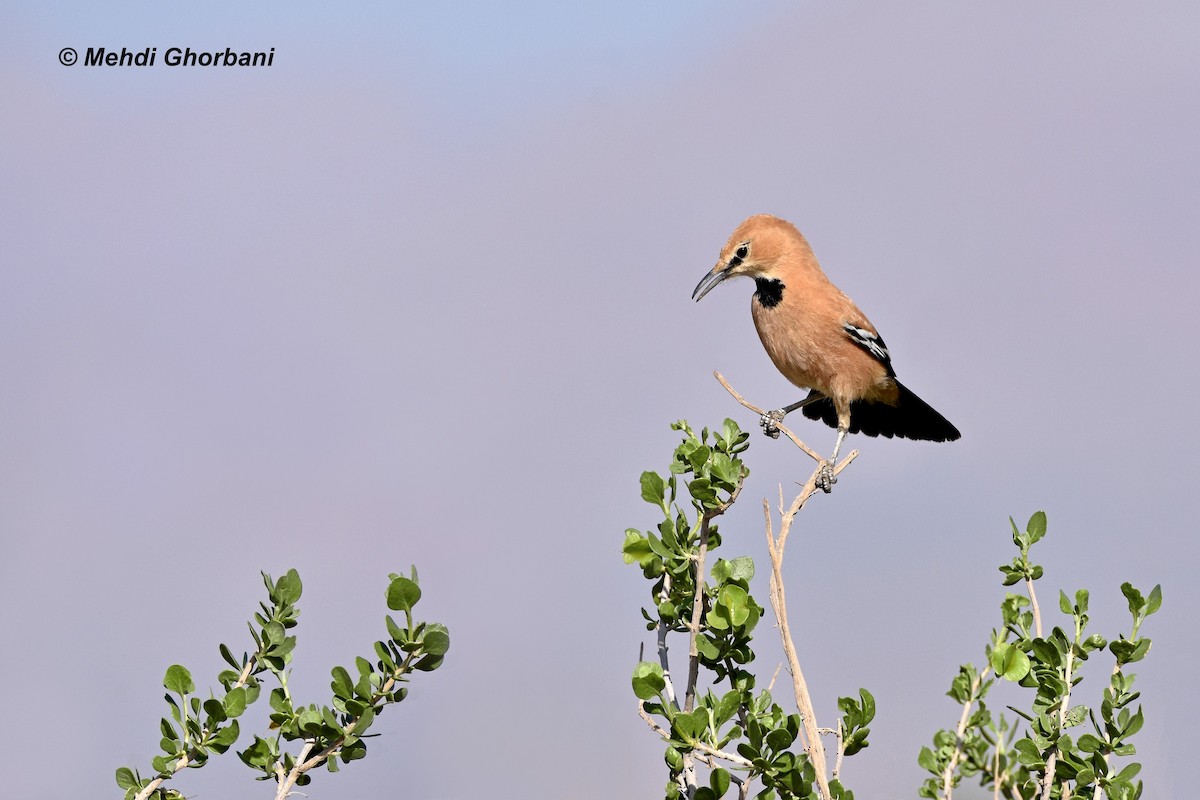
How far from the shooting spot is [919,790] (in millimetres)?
4426

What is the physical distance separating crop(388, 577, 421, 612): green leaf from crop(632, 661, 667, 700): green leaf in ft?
2.02

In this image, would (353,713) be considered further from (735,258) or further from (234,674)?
(735,258)

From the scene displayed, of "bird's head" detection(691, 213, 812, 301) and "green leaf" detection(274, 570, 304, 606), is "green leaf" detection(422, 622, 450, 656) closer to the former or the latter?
"green leaf" detection(274, 570, 304, 606)

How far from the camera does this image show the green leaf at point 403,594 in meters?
2.70

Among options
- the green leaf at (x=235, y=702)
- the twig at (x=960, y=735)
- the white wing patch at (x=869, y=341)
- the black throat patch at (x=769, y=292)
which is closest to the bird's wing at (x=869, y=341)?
the white wing patch at (x=869, y=341)

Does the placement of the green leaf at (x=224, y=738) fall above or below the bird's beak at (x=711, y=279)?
below

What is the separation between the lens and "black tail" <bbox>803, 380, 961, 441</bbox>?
19.5 ft

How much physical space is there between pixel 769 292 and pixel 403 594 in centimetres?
351

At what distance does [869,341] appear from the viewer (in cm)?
570

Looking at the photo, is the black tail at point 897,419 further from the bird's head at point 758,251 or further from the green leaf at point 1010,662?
the green leaf at point 1010,662

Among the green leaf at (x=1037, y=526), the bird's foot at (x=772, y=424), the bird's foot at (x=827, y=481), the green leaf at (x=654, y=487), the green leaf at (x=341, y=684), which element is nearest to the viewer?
the green leaf at (x=341, y=684)

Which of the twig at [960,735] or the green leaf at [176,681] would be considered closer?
the green leaf at [176,681]

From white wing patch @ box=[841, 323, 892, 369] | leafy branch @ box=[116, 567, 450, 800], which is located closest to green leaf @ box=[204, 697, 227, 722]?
leafy branch @ box=[116, 567, 450, 800]

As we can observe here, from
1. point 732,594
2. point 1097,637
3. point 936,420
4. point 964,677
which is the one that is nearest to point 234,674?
point 732,594
